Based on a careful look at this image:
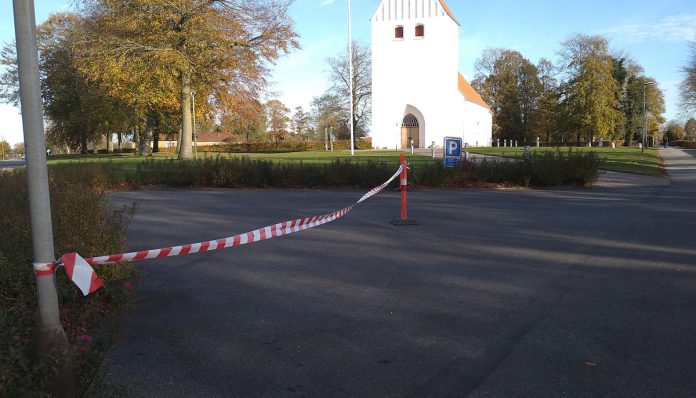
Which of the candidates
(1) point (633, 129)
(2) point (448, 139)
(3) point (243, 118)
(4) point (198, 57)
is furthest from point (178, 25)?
(1) point (633, 129)

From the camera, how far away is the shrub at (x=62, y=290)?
111 inches

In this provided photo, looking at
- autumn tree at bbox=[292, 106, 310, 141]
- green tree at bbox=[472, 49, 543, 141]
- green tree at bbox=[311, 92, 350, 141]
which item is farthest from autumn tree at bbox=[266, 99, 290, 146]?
green tree at bbox=[472, 49, 543, 141]

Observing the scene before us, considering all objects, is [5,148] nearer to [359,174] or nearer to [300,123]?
[300,123]

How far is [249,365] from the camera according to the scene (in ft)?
13.2

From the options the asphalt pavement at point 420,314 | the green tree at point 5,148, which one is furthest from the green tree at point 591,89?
the green tree at point 5,148

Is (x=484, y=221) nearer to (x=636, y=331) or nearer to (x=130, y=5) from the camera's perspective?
(x=636, y=331)

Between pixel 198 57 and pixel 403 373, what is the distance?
1224 inches

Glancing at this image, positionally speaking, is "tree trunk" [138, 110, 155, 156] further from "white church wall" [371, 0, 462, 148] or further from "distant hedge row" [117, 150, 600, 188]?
"distant hedge row" [117, 150, 600, 188]

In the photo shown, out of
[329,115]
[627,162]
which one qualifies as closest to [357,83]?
[329,115]

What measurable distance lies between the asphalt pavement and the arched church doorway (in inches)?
2058

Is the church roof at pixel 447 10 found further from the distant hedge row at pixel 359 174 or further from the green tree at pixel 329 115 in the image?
the distant hedge row at pixel 359 174

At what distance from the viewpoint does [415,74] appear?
5950cm

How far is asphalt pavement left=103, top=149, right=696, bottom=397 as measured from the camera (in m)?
3.78

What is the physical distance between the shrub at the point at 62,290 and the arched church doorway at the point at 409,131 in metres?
56.4
